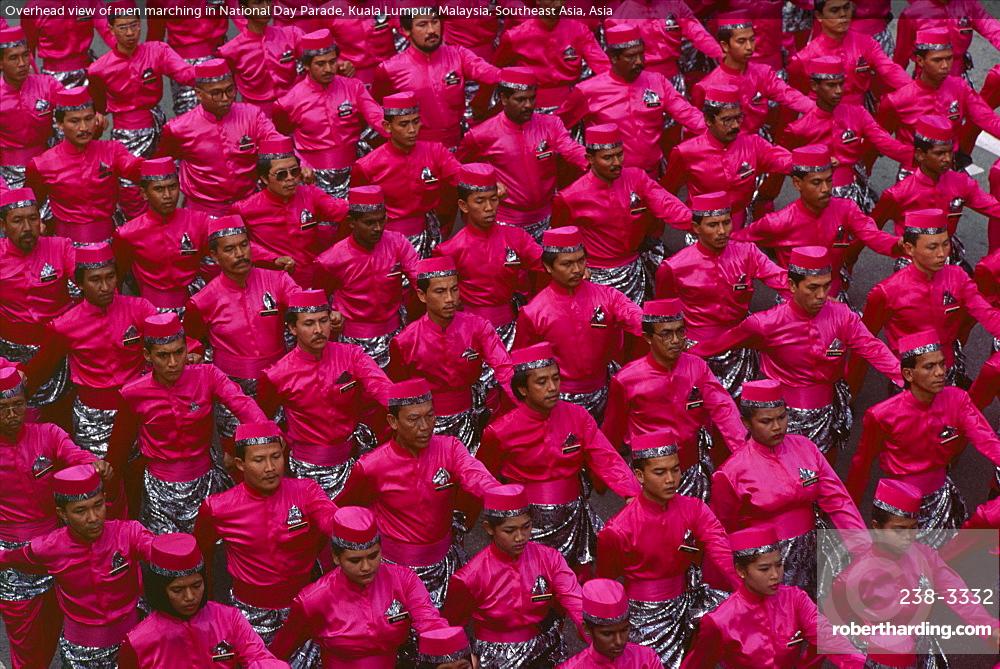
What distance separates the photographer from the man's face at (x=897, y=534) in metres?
11.4

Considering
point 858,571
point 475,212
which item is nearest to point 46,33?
point 475,212

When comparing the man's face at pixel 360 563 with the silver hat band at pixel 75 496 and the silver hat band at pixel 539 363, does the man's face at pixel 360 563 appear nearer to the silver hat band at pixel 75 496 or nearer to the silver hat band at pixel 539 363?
the silver hat band at pixel 75 496

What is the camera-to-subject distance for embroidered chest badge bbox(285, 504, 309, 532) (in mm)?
11891

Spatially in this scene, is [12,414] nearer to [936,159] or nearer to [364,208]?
[364,208]

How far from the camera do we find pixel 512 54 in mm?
17172

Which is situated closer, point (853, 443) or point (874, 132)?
point (853, 443)

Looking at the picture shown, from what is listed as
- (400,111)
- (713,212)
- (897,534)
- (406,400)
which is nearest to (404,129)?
(400,111)

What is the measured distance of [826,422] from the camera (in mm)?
13672

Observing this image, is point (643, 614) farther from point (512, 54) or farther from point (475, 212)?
point (512, 54)

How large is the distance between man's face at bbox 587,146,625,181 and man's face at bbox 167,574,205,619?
545cm

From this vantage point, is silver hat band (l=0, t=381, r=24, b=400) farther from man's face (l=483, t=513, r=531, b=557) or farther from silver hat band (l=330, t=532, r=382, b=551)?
man's face (l=483, t=513, r=531, b=557)

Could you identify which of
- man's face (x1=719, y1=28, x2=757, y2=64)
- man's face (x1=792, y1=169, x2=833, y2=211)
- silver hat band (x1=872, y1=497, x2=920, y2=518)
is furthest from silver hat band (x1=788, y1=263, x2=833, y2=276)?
man's face (x1=719, y1=28, x2=757, y2=64)

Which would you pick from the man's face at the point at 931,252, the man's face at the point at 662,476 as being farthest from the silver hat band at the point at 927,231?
the man's face at the point at 662,476

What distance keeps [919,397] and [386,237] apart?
4346 mm
